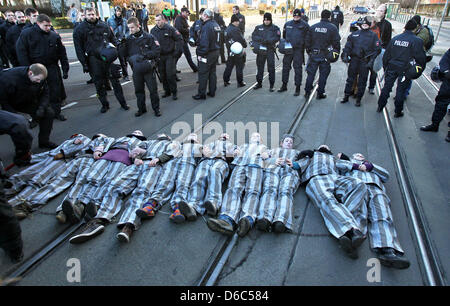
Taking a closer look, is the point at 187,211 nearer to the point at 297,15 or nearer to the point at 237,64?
the point at 297,15

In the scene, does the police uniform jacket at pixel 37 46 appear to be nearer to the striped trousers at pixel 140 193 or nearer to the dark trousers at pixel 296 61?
the striped trousers at pixel 140 193

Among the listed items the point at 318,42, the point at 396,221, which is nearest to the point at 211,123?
the point at 318,42

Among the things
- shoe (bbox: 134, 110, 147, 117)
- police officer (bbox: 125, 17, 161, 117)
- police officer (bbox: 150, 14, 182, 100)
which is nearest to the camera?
police officer (bbox: 125, 17, 161, 117)

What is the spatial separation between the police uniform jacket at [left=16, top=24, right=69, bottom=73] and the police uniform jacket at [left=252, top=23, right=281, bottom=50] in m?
4.92

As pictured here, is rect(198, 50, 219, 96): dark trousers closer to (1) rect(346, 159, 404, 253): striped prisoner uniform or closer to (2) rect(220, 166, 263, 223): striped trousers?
(2) rect(220, 166, 263, 223): striped trousers

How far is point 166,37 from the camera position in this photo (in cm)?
707

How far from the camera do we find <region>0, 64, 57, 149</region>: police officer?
4383mm

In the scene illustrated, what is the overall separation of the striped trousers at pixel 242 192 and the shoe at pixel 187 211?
334 mm

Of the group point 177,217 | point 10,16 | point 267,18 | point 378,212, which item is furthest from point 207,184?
point 10,16

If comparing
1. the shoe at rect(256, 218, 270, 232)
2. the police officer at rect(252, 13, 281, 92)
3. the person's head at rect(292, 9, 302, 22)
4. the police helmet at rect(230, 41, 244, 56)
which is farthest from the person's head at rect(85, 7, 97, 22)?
the shoe at rect(256, 218, 270, 232)

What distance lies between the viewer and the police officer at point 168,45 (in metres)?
7.01

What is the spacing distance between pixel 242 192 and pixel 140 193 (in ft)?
4.26

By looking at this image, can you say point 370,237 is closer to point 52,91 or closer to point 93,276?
point 93,276

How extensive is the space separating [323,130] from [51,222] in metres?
4.92
